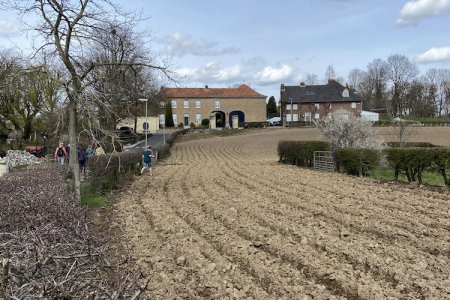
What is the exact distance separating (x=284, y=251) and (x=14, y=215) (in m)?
4.14

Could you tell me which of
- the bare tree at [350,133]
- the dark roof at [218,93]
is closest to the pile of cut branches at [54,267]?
the bare tree at [350,133]

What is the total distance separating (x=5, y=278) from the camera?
3014 millimetres

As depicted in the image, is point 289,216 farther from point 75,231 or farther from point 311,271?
point 75,231

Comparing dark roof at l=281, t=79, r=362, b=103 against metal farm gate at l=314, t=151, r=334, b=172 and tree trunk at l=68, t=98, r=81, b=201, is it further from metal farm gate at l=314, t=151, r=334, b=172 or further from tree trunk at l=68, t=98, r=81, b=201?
tree trunk at l=68, t=98, r=81, b=201

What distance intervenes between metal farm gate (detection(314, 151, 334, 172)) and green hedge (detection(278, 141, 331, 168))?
51cm

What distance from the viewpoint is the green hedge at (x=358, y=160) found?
18.4 metres

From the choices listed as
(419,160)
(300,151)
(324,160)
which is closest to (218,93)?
(300,151)

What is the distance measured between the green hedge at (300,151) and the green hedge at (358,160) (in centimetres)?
304

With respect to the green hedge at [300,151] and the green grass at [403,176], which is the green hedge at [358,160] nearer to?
the green grass at [403,176]

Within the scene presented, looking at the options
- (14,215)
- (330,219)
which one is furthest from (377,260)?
(14,215)

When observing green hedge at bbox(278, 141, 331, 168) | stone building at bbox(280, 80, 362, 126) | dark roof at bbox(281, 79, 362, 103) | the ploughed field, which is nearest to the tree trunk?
the ploughed field

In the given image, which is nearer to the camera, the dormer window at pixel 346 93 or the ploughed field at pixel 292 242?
the ploughed field at pixel 292 242

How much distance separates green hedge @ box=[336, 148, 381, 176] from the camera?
60.3ft

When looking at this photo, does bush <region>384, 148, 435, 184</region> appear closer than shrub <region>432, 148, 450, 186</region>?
No
